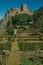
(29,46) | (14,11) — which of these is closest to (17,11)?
(14,11)

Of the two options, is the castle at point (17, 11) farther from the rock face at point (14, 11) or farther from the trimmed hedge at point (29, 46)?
the trimmed hedge at point (29, 46)

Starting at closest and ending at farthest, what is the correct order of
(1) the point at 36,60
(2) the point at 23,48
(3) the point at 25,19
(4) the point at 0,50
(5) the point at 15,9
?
(1) the point at 36,60 < (4) the point at 0,50 < (2) the point at 23,48 < (3) the point at 25,19 < (5) the point at 15,9

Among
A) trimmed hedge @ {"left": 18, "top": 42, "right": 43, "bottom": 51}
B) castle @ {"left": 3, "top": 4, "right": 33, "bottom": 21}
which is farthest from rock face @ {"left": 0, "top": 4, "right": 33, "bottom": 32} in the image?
trimmed hedge @ {"left": 18, "top": 42, "right": 43, "bottom": 51}

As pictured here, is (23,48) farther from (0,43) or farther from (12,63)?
Result: (12,63)

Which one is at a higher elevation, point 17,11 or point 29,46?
point 17,11

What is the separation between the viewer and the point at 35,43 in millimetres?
A: 17000

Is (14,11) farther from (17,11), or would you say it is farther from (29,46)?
(29,46)

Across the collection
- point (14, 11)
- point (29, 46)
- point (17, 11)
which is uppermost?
point (14, 11)

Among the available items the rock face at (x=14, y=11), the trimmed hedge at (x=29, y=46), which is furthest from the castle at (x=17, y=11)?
the trimmed hedge at (x=29, y=46)

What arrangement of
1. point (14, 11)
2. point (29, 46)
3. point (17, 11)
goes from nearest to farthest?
point (29, 46), point (17, 11), point (14, 11)

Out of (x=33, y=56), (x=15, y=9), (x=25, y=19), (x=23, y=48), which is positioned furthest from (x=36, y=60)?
(x=15, y=9)

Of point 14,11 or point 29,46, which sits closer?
point 29,46

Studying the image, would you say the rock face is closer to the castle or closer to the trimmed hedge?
the castle

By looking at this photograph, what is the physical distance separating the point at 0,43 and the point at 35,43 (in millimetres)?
2320
